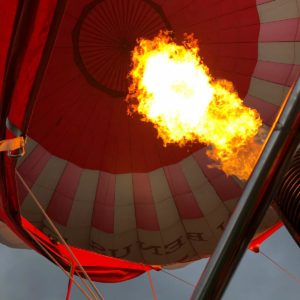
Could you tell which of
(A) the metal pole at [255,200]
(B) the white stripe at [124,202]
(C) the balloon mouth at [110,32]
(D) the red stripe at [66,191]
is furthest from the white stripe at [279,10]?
(A) the metal pole at [255,200]

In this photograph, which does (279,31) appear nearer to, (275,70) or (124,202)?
(275,70)

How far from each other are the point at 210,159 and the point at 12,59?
504cm

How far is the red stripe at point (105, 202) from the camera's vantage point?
7.59 meters

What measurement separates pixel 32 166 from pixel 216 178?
3.20 m

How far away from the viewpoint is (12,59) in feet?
10.0

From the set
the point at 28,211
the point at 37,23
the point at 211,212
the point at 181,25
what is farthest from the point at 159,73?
the point at 37,23

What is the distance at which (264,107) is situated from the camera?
24.0ft

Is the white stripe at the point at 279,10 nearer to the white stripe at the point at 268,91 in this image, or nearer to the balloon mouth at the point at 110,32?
the white stripe at the point at 268,91

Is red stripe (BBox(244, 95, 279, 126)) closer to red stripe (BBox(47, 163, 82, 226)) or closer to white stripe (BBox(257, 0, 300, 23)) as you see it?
white stripe (BBox(257, 0, 300, 23))

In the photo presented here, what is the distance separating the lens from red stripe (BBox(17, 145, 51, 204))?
7.37 metres

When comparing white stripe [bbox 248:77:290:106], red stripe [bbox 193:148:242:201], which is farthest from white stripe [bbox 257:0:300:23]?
Answer: red stripe [bbox 193:148:242:201]

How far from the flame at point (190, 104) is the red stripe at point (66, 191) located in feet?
4.84

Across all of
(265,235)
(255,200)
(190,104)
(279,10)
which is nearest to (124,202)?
(190,104)

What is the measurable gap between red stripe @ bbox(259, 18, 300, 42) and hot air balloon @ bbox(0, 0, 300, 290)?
0.05 feet
